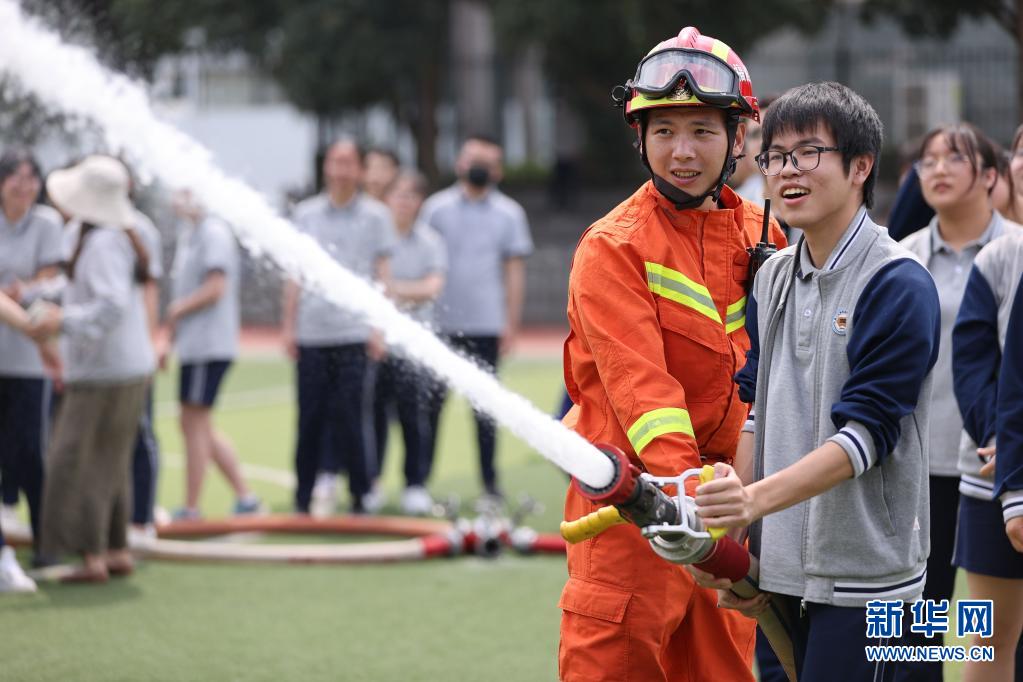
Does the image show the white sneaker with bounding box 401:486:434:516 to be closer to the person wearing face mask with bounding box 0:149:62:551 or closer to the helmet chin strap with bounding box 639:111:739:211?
the person wearing face mask with bounding box 0:149:62:551

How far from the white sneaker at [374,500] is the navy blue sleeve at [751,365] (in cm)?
642

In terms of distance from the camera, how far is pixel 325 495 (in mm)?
10258

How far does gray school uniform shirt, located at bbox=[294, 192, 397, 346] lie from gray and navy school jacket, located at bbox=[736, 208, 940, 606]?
6279mm

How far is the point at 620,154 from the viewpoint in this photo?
110 feet

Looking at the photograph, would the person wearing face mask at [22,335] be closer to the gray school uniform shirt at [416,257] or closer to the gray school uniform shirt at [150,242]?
the gray school uniform shirt at [150,242]

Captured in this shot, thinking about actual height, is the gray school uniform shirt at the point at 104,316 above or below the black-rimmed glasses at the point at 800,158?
below

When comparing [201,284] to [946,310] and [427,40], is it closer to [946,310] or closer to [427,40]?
[946,310]

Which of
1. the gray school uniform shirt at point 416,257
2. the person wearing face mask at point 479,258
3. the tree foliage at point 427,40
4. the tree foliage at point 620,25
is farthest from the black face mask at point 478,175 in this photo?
the tree foliage at point 620,25

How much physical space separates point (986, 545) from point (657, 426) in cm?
170

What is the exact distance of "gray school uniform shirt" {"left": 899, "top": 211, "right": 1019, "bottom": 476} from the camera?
5.29m

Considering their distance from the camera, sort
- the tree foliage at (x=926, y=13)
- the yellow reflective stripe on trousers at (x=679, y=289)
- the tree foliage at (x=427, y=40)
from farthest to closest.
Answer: the tree foliage at (x=427, y=40)
the tree foliage at (x=926, y=13)
the yellow reflective stripe on trousers at (x=679, y=289)

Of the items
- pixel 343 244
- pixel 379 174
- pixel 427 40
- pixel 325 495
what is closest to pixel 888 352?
pixel 343 244

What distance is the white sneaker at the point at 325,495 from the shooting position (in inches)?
399

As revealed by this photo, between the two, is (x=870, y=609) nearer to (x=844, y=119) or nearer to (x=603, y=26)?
(x=844, y=119)
